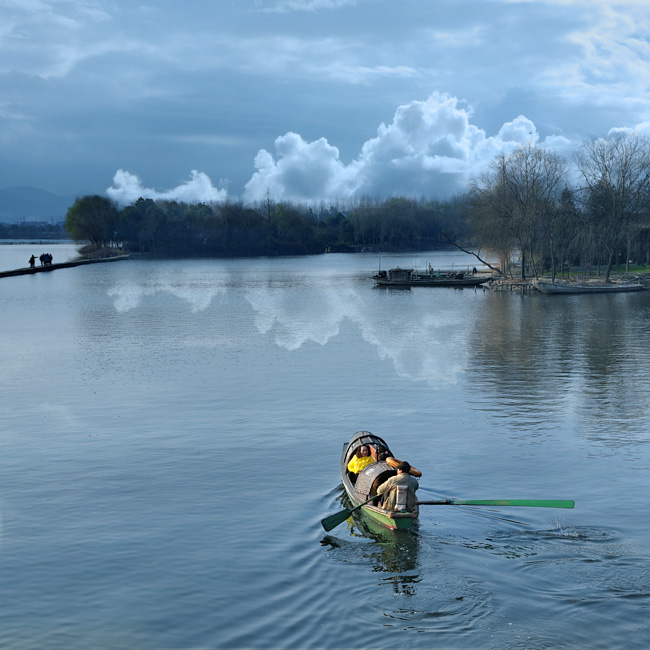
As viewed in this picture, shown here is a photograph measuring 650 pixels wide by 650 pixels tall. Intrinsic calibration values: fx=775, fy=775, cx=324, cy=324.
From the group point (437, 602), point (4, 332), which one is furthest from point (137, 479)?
point (4, 332)

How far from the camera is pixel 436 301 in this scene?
85.5 metres

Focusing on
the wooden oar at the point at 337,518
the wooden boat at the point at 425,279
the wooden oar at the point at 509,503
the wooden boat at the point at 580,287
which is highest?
the wooden boat at the point at 425,279

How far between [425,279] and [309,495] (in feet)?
294

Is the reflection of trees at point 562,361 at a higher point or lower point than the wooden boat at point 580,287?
lower

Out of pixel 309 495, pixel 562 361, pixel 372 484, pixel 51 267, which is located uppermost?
pixel 51 267

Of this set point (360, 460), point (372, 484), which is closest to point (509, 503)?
point (372, 484)

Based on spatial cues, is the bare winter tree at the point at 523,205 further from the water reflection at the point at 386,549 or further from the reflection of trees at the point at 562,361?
the water reflection at the point at 386,549

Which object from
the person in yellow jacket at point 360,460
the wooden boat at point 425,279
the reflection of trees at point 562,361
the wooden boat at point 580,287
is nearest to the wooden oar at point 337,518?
the person in yellow jacket at point 360,460

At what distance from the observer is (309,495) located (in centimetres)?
2167

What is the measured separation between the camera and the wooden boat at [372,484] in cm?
1858

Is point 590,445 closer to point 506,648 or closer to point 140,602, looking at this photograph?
point 506,648

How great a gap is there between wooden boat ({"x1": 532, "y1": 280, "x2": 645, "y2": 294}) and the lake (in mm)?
39985

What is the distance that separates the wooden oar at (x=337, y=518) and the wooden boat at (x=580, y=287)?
7388cm

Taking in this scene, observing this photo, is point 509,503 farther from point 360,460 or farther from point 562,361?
point 562,361
